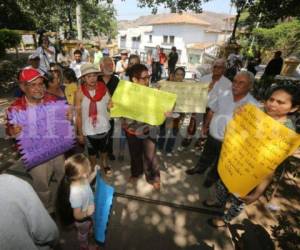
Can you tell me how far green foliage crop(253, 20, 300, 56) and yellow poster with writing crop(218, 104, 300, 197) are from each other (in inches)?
988

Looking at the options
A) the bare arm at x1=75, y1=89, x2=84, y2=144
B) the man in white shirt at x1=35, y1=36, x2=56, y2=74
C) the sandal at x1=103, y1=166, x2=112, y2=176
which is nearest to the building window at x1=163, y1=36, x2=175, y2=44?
the man in white shirt at x1=35, y1=36, x2=56, y2=74

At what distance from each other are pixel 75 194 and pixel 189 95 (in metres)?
2.46

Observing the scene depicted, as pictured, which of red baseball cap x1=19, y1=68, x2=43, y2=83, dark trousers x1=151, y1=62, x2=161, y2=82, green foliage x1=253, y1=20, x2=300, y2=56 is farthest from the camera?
green foliage x1=253, y1=20, x2=300, y2=56

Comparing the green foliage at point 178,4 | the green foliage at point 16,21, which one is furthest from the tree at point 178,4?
the green foliage at point 16,21

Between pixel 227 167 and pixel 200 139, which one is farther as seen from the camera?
pixel 200 139

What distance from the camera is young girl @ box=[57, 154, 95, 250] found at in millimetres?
2055

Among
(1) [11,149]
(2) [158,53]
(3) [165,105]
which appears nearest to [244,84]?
(3) [165,105]

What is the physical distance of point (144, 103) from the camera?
3.06 metres

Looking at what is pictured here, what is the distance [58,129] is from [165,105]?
4.57 feet

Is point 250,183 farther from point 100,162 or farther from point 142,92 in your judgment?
point 100,162

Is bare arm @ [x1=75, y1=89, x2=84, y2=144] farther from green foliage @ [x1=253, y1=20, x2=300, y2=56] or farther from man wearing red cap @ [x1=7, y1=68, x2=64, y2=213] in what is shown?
green foliage @ [x1=253, y1=20, x2=300, y2=56]

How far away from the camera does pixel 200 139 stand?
5078 millimetres

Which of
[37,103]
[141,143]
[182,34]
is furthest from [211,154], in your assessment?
[182,34]

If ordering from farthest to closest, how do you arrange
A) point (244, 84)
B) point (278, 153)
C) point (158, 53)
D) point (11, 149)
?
1. point (158, 53)
2. point (11, 149)
3. point (244, 84)
4. point (278, 153)
